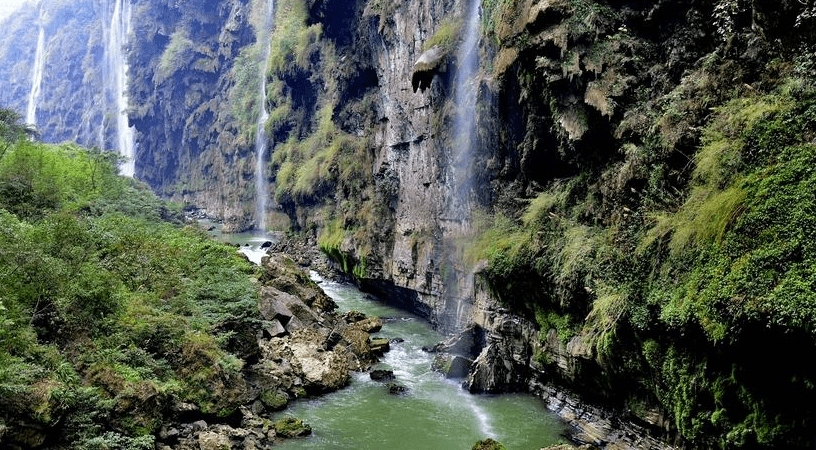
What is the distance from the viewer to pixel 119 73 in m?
94.6

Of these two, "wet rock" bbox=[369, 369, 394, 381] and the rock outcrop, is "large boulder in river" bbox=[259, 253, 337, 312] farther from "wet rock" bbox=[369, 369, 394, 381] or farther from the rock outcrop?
"wet rock" bbox=[369, 369, 394, 381]

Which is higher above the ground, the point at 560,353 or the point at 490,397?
the point at 560,353

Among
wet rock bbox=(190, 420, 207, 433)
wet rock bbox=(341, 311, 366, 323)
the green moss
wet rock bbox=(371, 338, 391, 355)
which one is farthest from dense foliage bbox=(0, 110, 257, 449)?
the green moss

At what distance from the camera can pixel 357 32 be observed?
116ft

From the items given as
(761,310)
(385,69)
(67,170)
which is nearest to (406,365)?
(761,310)

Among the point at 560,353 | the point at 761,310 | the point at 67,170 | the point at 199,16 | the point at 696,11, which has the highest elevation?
the point at 199,16

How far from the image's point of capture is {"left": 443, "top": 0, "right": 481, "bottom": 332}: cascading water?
70.5ft

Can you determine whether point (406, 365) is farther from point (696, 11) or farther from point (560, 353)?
point (696, 11)

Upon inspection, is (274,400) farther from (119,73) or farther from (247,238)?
(119,73)

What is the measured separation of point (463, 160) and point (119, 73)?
92156 millimetres

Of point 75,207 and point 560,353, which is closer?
point 560,353

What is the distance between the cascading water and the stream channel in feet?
13.0

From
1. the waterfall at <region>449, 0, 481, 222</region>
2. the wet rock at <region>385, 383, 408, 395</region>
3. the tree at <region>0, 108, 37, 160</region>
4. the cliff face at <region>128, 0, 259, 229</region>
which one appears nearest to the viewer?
the wet rock at <region>385, 383, 408, 395</region>

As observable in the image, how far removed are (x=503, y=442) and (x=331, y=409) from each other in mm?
4953
